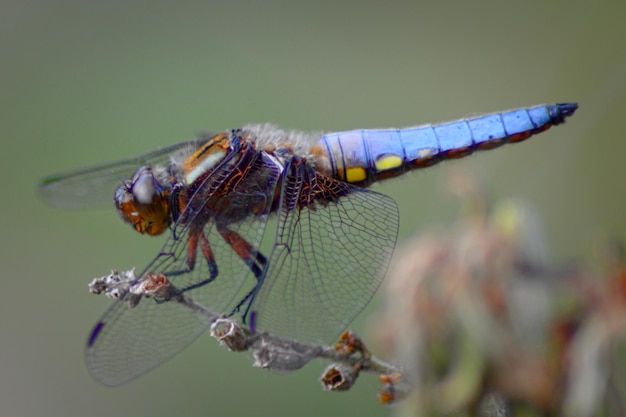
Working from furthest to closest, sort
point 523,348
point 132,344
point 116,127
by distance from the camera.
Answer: point 116,127, point 132,344, point 523,348

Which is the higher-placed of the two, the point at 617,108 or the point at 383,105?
the point at 383,105

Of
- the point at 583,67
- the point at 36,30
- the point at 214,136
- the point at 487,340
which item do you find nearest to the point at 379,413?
the point at 214,136

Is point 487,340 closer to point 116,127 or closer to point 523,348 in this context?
point 523,348

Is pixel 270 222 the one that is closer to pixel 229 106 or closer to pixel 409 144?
pixel 409 144

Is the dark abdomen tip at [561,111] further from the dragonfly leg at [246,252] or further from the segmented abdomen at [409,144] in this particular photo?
the dragonfly leg at [246,252]

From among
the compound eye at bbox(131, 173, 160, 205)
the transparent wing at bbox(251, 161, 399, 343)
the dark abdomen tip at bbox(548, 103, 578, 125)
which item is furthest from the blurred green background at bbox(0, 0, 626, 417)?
the compound eye at bbox(131, 173, 160, 205)

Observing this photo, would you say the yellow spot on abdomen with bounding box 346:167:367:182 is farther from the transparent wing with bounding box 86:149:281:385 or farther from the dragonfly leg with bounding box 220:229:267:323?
the dragonfly leg with bounding box 220:229:267:323

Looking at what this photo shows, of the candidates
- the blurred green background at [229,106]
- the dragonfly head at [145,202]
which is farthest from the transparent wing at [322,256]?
the blurred green background at [229,106]
